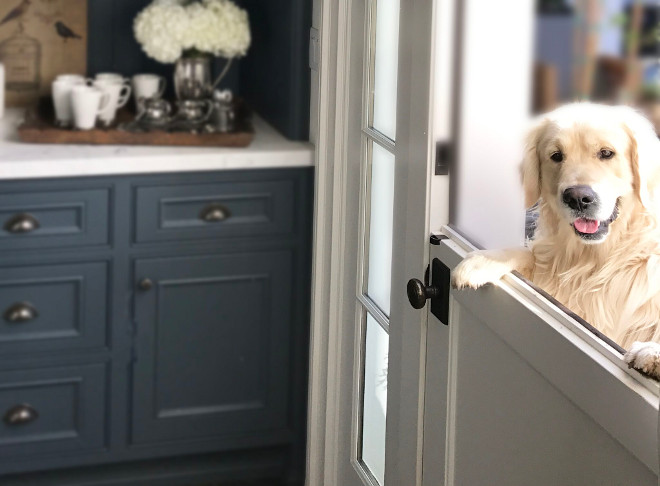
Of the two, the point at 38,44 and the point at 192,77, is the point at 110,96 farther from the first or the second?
the point at 38,44

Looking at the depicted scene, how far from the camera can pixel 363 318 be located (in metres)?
2.49

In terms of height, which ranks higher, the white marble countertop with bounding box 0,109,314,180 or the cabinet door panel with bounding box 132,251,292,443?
the white marble countertop with bounding box 0,109,314,180

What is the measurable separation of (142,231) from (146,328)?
0.91ft

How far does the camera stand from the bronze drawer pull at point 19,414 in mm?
2807

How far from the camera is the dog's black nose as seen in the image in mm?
1448

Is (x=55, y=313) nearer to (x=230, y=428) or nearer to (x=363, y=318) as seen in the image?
(x=230, y=428)

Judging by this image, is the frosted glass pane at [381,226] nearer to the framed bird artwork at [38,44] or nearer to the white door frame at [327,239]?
the white door frame at [327,239]

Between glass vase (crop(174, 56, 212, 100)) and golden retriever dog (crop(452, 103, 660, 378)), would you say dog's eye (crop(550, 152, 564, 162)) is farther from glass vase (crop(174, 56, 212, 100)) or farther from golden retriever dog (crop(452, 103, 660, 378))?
glass vase (crop(174, 56, 212, 100))

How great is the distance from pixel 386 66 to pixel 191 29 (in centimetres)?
91

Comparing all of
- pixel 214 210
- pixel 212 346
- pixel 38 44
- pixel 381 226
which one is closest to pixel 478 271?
pixel 381 226

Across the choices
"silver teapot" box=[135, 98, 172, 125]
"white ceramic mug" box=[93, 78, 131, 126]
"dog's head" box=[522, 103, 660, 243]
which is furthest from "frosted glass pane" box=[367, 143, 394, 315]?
"white ceramic mug" box=[93, 78, 131, 126]

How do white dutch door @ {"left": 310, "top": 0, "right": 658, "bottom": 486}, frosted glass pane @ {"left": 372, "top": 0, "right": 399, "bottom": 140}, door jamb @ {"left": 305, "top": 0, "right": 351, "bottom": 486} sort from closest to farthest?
white dutch door @ {"left": 310, "top": 0, "right": 658, "bottom": 486} < frosted glass pane @ {"left": 372, "top": 0, "right": 399, "bottom": 140} < door jamb @ {"left": 305, "top": 0, "right": 351, "bottom": 486}

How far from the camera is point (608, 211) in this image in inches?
57.4

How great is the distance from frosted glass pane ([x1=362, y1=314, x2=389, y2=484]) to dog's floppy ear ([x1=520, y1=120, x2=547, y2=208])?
765mm
